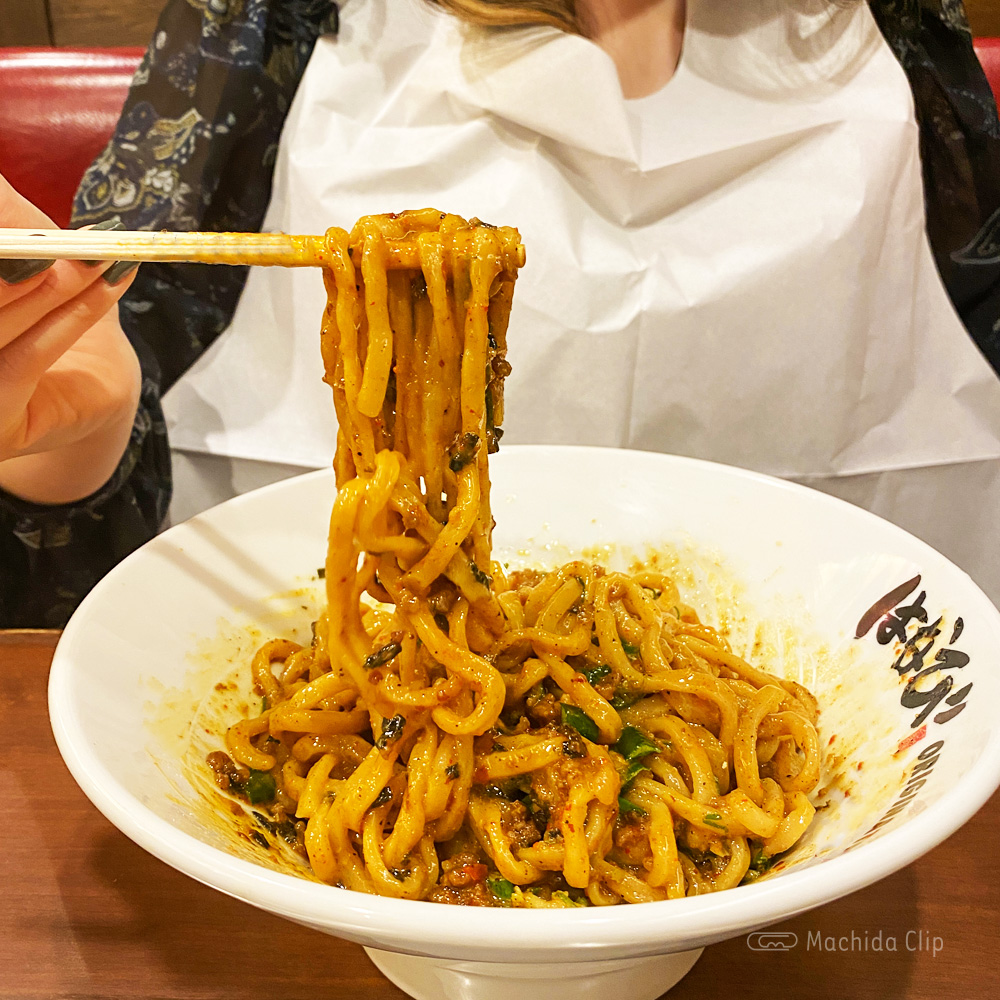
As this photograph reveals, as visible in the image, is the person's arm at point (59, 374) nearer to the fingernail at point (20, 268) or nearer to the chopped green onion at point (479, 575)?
the fingernail at point (20, 268)

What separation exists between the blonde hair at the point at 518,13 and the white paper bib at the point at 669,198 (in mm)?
34

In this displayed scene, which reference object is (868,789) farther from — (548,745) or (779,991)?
(548,745)

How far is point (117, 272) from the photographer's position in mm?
1177

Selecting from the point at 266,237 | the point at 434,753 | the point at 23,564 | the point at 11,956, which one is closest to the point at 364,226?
the point at 266,237

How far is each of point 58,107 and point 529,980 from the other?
286 cm

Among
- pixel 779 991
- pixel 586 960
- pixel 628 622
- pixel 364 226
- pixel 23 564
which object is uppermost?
pixel 364 226

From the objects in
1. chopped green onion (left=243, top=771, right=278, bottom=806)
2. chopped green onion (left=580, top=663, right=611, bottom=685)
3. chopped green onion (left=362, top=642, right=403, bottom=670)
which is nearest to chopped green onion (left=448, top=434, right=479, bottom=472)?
chopped green onion (left=362, top=642, right=403, bottom=670)

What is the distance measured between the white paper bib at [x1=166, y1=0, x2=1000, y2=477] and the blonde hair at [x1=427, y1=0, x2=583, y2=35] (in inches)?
1.4

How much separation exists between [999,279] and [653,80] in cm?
121

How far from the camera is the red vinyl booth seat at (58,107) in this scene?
260 cm

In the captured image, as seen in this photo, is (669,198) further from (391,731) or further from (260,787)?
(260,787)

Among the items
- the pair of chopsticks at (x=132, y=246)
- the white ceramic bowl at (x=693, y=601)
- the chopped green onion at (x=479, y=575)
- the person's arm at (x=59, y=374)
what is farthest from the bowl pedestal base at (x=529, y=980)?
the person's arm at (x=59, y=374)

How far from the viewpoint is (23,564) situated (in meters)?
2.27

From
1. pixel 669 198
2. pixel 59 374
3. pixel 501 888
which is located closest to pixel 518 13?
pixel 669 198
